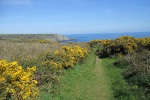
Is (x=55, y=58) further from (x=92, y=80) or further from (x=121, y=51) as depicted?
(x=121, y=51)

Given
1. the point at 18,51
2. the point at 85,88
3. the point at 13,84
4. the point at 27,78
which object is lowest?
the point at 85,88

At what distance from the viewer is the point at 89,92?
20.8 ft

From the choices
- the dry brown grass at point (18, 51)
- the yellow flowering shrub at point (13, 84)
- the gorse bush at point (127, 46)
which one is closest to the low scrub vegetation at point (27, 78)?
the yellow flowering shrub at point (13, 84)

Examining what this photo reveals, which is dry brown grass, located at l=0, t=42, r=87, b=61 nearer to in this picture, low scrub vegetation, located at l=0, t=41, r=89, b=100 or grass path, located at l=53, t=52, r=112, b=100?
low scrub vegetation, located at l=0, t=41, r=89, b=100

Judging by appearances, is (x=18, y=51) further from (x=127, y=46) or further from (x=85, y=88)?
(x=127, y=46)

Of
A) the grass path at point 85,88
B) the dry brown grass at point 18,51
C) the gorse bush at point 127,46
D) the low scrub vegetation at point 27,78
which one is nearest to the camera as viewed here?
the low scrub vegetation at point 27,78

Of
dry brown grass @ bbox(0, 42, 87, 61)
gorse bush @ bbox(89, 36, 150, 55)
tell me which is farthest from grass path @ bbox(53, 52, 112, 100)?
gorse bush @ bbox(89, 36, 150, 55)

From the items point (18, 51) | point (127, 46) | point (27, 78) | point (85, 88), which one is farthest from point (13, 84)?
point (127, 46)

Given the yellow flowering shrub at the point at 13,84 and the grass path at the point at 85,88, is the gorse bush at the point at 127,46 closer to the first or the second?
the grass path at the point at 85,88

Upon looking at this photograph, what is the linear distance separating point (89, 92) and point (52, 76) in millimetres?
2197

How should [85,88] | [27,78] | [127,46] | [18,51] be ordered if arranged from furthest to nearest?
[127,46] < [18,51] < [85,88] < [27,78]

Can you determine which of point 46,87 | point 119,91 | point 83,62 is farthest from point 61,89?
point 83,62

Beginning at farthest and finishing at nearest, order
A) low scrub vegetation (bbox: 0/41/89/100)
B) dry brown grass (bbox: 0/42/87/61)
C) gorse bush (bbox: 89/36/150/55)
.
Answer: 1. gorse bush (bbox: 89/36/150/55)
2. dry brown grass (bbox: 0/42/87/61)
3. low scrub vegetation (bbox: 0/41/89/100)

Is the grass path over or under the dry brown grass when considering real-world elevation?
under
